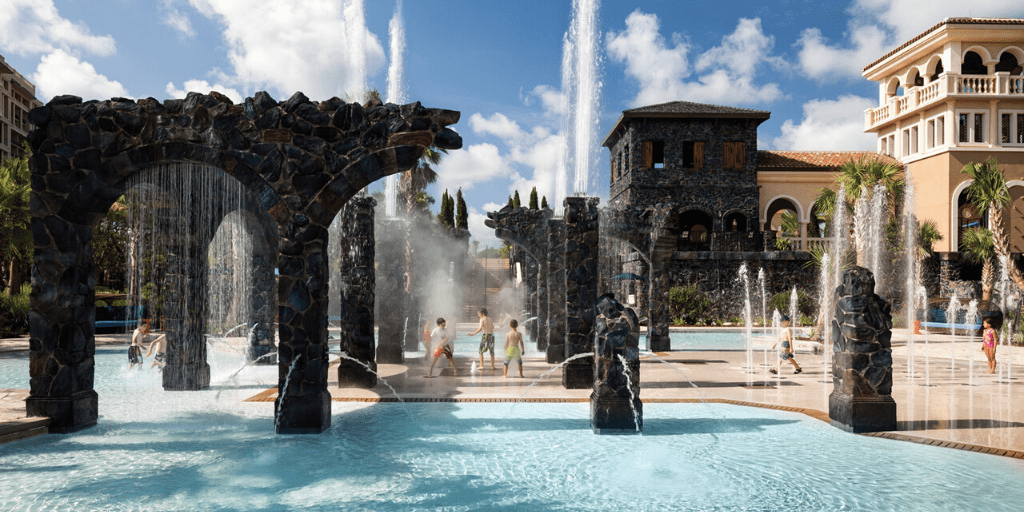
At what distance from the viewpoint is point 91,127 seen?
848cm

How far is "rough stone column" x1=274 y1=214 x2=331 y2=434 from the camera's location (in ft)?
26.8

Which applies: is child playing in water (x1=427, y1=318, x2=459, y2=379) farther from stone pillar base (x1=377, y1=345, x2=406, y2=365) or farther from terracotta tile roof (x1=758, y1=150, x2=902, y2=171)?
terracotta tile roof (x1=758, y1=150, x2=902, y2=171)

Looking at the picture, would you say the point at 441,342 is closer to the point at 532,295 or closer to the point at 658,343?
the point at 658,343

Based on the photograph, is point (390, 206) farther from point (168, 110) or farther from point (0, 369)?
point (168, 110)

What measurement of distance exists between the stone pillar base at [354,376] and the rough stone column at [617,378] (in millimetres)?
5174

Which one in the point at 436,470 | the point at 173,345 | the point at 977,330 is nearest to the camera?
the point at 436,470

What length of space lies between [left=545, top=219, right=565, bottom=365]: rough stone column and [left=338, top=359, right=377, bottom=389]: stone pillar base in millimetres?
4631

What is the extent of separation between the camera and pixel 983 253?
28.0 meters

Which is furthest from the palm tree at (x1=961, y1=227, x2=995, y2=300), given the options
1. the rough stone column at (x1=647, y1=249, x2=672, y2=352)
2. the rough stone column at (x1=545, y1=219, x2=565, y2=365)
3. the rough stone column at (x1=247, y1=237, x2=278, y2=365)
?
the rough stone column at (x1=247, y1=237, x2=278, y2=365)

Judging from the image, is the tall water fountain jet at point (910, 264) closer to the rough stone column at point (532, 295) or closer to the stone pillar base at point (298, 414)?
the rough stone column at point (532, 295)

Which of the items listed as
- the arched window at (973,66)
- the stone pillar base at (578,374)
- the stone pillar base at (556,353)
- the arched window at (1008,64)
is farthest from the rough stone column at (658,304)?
the arched window at (1008,64)

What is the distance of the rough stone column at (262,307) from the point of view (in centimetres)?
1481

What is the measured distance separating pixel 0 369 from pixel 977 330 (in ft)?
107

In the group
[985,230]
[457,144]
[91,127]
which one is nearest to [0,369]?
[91,127]
